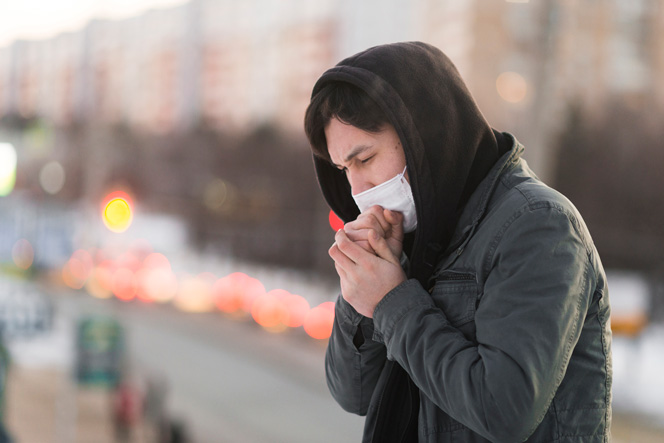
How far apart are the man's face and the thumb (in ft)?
0.39

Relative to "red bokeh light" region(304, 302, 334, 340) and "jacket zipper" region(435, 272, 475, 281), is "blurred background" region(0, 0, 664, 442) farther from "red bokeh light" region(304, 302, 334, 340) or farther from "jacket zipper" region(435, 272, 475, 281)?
"jacket zipper" region(435, 272, 475, 281)

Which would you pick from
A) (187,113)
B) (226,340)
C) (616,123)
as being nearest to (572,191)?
(616,123)

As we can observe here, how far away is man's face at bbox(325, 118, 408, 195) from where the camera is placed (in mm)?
965

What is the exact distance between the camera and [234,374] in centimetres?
988

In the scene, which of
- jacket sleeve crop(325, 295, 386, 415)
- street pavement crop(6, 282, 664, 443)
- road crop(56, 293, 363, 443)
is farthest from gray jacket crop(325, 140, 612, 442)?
road crop(56, 293, 363, 443)

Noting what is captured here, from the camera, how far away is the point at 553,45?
12.3 feet

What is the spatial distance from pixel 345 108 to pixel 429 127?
133mm

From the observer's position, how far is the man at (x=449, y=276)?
76 cm

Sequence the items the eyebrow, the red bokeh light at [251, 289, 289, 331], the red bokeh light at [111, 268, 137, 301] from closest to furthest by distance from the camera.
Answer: the eyebrow → the red bokeh light at [111, 268, 137, 301] → the red bokeh light at [251, 289, 289, 331]

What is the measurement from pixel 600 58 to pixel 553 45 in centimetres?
840

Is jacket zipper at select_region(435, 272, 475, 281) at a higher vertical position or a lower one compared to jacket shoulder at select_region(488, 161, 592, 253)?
lower

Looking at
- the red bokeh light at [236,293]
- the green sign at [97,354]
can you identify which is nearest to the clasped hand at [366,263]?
the green sign at [97,354]

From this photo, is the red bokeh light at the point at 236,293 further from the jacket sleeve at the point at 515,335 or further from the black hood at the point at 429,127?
the jacket sleeve at the point at 515,335

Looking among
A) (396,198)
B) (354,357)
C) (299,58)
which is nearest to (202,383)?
(299,58)
